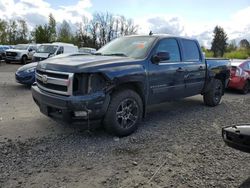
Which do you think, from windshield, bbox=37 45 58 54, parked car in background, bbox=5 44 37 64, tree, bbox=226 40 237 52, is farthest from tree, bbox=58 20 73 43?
windshield, bbox=37 45 58 54

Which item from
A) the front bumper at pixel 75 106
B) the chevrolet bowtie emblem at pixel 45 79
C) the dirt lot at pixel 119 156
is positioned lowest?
the dirt lot at pixel 119 156

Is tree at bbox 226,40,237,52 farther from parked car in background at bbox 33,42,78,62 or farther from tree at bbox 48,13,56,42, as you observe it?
parked car in background at bbox 33,42,78,62

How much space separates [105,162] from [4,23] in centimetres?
6474

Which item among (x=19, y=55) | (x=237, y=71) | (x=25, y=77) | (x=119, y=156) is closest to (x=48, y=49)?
(x=19, y=55)

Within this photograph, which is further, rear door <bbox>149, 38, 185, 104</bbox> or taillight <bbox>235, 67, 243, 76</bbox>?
taillight <bbox>235, 67, 243, 76</bbox>

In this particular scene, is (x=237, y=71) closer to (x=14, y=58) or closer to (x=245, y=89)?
(x=245, y=89)

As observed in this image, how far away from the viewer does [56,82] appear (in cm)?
482

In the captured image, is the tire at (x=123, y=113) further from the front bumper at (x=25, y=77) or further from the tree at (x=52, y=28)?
the tree at (x=52, y=28)

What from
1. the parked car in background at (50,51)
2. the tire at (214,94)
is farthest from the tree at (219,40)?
the tire at (214,94)

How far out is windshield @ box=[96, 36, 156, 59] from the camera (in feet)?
19.0

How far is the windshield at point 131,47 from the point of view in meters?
5.78

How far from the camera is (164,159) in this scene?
170 inches

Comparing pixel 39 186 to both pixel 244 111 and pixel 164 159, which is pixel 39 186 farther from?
pixel 244 111

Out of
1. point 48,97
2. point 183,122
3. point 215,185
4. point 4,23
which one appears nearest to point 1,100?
point 48,97
